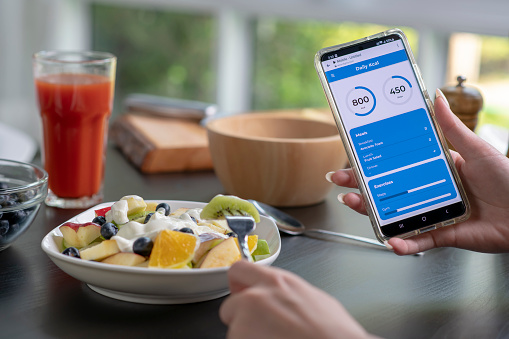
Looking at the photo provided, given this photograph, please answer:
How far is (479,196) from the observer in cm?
97

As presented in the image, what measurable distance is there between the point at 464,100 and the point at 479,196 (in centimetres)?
32

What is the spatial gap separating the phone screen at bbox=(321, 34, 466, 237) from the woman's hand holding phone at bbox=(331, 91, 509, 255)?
0.07ft

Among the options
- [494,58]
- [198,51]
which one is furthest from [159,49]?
[494,58]

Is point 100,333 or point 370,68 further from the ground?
point 370,68

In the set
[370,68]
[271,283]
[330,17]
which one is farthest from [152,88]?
[271,283]

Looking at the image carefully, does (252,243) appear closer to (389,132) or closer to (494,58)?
(389,132)

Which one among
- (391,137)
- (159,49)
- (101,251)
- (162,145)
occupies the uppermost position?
(391,137)

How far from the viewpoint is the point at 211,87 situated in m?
3.80

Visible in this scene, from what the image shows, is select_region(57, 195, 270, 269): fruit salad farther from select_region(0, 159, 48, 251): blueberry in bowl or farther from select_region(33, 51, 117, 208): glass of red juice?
select_region(33, 51, 117, 208): glass of red juice

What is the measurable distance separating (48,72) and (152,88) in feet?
9.79

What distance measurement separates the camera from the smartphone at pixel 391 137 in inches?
37.4

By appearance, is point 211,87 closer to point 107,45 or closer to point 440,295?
point 107,45

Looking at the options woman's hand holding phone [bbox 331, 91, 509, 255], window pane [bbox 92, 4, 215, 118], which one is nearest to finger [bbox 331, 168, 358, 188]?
woman's hand holding phone [bbox 331, 91, 509, 255]

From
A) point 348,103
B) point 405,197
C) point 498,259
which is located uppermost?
point 348,103
